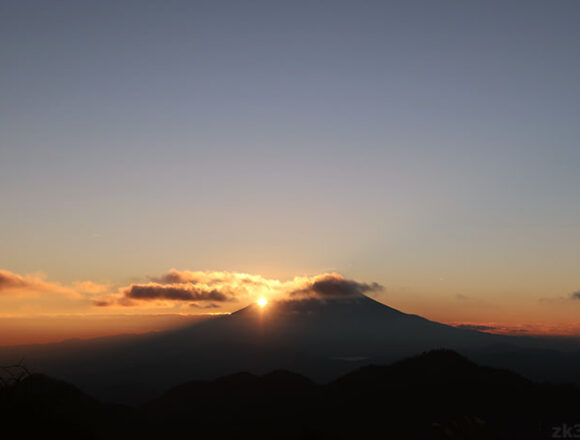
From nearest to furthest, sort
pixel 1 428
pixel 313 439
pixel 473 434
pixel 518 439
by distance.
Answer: pixel 1 428 < pixel 473 434 < pixel 313 439 < pixel 518 439

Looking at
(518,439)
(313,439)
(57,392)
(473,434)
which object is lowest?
(518,439)

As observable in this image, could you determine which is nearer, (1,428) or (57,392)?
(1,428)

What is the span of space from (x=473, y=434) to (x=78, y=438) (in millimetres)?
9176

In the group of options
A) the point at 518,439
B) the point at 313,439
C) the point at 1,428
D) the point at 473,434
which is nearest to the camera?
the point at 1,428

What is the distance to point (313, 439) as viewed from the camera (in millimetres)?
48625

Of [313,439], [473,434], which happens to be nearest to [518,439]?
[313,439]

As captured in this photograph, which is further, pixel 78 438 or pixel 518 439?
pixel 518 439

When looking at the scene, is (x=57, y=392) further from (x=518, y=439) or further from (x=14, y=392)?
(x=518, y=439)

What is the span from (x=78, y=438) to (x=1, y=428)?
1.63 metres

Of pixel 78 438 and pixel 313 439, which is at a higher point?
pixel 78 438

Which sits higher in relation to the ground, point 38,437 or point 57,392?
point 57,392

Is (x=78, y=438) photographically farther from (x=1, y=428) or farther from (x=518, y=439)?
(x=518, y=439)

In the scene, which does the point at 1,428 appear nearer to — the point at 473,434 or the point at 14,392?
the point at 14,392

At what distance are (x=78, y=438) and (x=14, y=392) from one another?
178 cm
